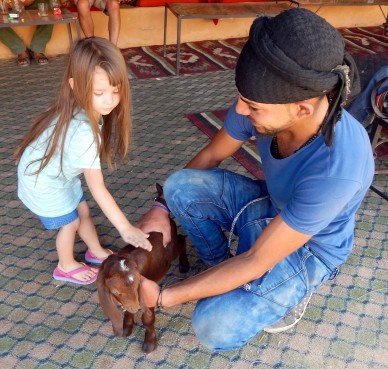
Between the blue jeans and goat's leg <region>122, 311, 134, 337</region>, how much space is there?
0.33 metres

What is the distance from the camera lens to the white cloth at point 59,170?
1649 mm

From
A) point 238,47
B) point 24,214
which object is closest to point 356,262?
point 24,214

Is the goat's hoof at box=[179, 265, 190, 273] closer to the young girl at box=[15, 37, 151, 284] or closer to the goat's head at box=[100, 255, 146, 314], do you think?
the young girl at box=[15, 37, 151, 284]

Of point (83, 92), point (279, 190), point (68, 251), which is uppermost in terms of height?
point (83, 92)

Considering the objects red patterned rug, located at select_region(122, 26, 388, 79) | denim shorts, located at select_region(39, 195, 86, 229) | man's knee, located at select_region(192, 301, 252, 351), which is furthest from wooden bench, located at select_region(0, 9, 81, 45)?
man's knee, located at select_region(192, 301, 252, 351)

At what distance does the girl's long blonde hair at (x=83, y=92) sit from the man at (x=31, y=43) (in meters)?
3.17

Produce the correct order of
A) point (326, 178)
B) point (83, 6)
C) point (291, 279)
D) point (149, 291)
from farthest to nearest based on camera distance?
point (83, 6) → point (291, 279) → point (149, 291) → point (326, 178)

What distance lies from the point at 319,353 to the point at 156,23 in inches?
176

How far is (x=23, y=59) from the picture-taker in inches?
180

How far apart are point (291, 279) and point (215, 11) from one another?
3.70 metres

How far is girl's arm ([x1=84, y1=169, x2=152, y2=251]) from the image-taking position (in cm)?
165

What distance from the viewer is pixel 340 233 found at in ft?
5.15

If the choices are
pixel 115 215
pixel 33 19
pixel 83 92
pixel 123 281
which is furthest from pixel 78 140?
pixel 33 19

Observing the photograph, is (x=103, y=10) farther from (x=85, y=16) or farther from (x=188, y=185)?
(x=188, y=185)
